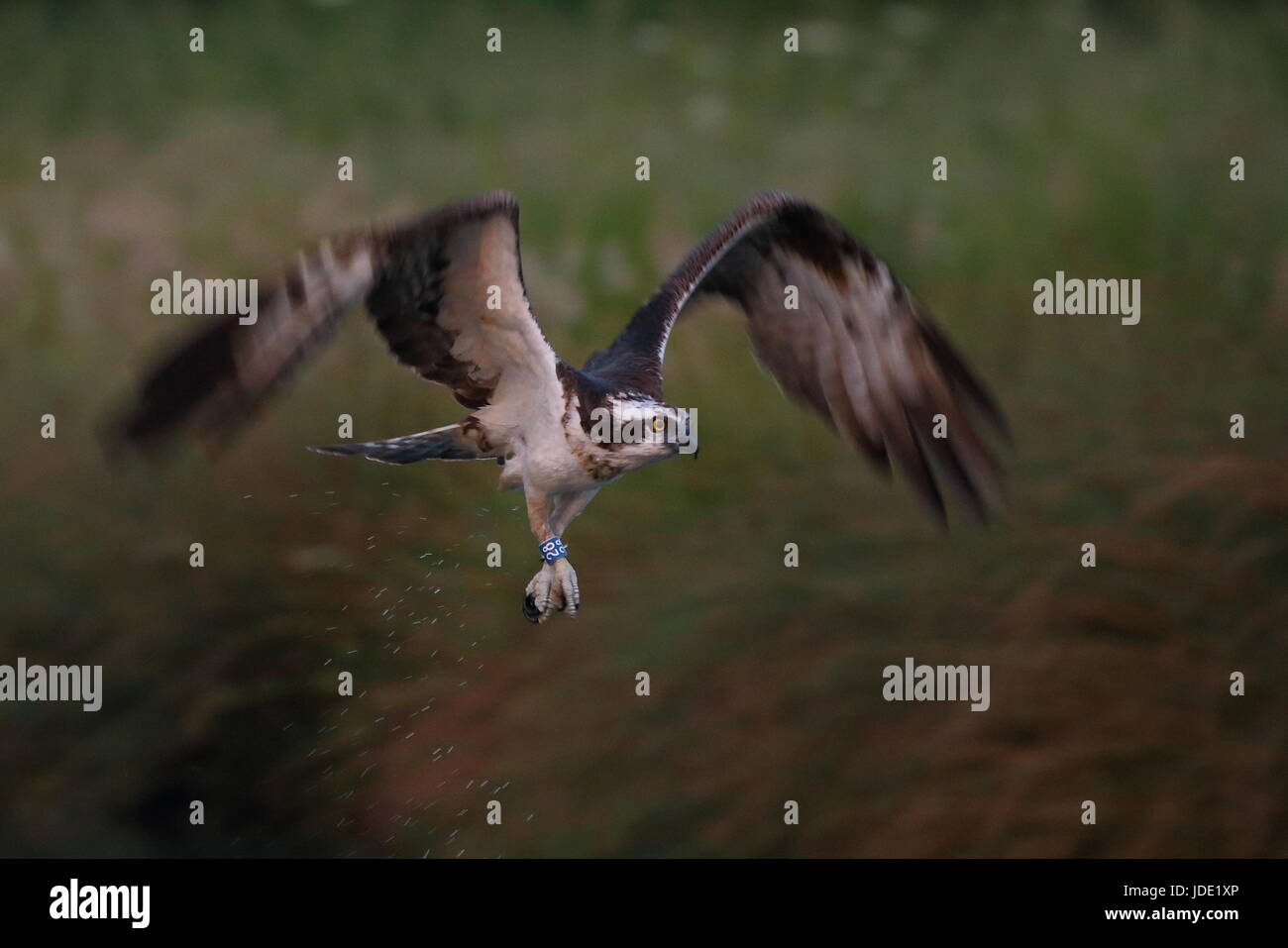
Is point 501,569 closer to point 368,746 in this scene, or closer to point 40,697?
point 368,746

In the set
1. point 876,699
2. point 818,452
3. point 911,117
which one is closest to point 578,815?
point 876,699

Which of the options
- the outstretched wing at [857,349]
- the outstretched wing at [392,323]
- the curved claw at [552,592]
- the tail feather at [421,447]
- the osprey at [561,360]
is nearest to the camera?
the outstretched wing at [392,323]

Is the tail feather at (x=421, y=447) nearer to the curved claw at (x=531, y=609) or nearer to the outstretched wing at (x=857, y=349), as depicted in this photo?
the curved claw at (x=531, y=609)

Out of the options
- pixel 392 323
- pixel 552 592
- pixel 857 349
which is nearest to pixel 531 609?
pixel 552 592

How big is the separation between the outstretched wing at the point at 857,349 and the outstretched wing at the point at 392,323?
4.25 ft

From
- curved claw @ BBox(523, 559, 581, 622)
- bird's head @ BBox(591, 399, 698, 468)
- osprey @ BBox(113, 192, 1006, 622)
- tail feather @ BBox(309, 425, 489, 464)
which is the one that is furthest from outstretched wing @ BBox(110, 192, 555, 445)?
curved claw @ BBox(523, 559, 581, 622)

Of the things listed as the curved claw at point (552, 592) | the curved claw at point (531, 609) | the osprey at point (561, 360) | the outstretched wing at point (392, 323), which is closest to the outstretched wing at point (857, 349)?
the osprey at point (561, 360)

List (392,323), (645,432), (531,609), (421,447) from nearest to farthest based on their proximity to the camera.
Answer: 1. (645,432)
2. (392,323)
3. (531,609)
4. (421,447)

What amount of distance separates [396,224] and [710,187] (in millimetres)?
6757

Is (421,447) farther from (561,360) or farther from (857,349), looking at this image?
(857,349)

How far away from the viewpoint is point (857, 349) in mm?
7625

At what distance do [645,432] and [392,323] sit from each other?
105cm

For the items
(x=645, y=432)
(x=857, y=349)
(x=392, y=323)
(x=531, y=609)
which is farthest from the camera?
(x=857, y=349)

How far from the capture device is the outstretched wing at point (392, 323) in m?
5.43
